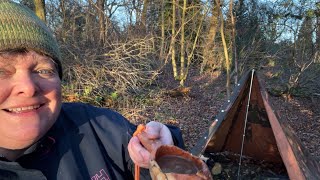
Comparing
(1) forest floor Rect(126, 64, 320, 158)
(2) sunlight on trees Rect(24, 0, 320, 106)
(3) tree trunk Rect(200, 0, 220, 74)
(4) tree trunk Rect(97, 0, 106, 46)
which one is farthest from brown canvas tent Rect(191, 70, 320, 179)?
(3) tree trunk Rect(200, 0, 220, 74)

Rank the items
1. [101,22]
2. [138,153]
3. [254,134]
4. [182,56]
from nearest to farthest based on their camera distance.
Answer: [138,153]
[254,134]
[101,22]
[182,56]

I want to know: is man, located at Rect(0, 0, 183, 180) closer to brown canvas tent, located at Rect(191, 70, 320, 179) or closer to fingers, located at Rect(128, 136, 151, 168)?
fingers, located at Rect(128, 136, 151, 168)

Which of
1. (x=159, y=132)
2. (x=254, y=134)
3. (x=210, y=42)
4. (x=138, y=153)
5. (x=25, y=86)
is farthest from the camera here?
(x=210, y=42)

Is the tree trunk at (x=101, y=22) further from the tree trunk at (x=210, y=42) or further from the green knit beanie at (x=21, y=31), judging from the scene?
the green knit beanie at (x=21, y=31)

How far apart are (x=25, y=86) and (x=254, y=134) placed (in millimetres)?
4669

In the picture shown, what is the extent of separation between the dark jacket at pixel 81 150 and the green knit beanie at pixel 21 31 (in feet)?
1.09

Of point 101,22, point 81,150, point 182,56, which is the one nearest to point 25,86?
point 81,150

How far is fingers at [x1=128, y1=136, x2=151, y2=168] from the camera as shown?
136 cm

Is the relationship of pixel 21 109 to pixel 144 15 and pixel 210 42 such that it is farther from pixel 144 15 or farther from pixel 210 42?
pixel 210 42

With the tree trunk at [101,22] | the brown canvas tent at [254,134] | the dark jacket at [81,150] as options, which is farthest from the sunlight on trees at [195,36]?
the dark jacket at [81,150]

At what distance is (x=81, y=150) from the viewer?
1.37m

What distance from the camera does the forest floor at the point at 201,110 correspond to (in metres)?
8.30

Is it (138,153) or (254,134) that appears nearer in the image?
(138,153)

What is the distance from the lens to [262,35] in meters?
15.4
